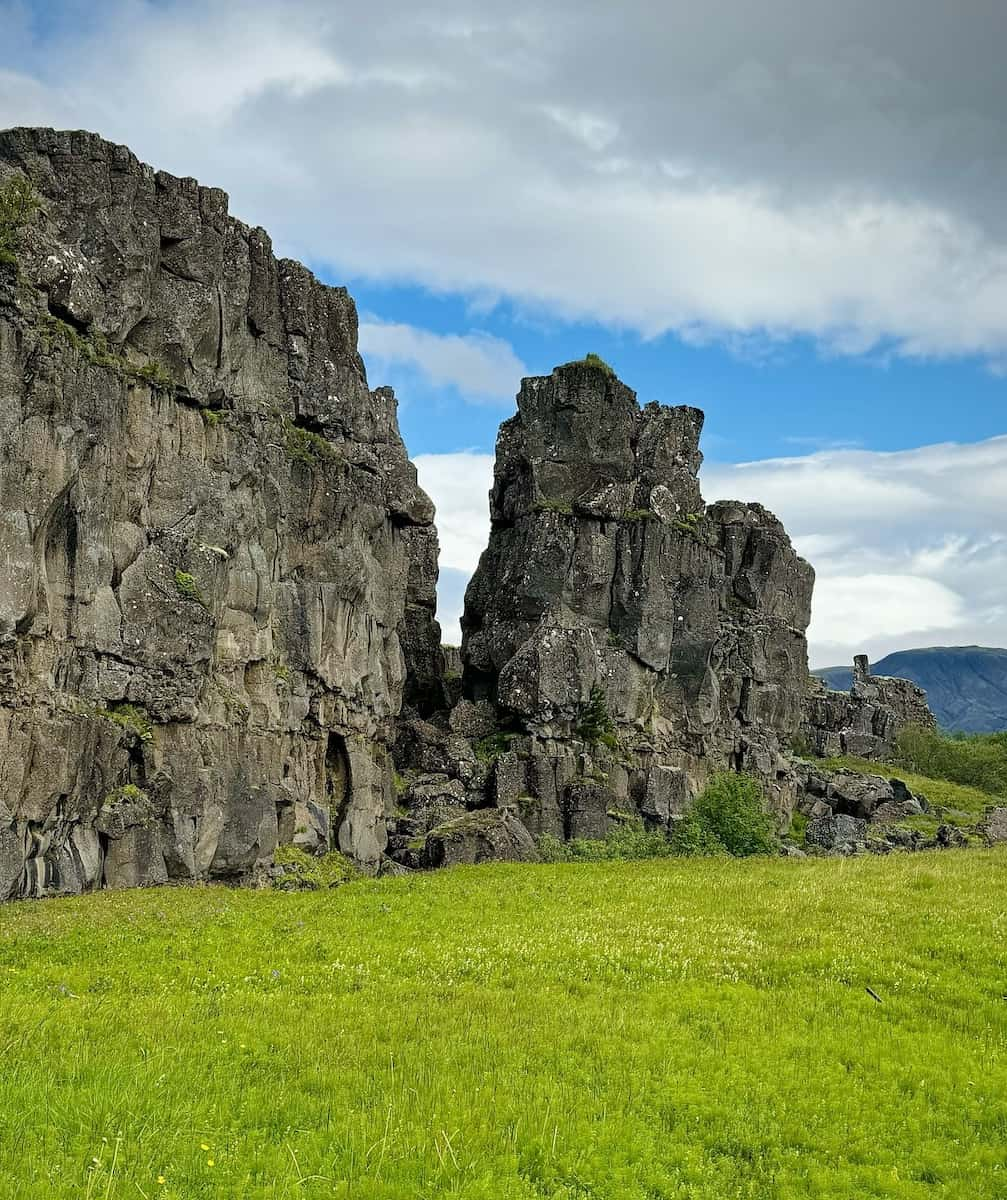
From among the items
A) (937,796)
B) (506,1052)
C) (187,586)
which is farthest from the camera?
(937,796)

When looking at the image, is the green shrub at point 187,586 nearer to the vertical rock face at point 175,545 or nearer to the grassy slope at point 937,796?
the vertical rock face at point 175,545

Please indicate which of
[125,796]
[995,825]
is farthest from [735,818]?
[125,796]

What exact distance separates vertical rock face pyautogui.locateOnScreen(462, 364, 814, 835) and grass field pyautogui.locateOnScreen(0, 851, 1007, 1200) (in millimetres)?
28853

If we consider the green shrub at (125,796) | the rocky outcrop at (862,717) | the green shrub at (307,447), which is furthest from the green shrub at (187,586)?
the rocky outcrop at (862,717)

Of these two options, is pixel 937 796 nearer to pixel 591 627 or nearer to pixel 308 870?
pixel 591 627

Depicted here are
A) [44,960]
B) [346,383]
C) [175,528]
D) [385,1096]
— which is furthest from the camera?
[346,383]

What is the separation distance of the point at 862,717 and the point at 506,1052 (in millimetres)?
110100

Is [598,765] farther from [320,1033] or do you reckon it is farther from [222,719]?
[320,1033]

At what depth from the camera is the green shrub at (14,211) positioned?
38.5m

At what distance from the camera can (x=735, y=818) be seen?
59969mm

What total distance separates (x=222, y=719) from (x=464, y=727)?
2091 centimetres

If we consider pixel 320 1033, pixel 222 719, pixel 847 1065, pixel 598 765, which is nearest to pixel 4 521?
pixel 222 719

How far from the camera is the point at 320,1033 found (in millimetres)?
19844

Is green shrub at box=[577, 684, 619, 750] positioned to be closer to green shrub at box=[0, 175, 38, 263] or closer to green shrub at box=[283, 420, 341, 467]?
green shrub at box=[283, 420, 341, 467]
